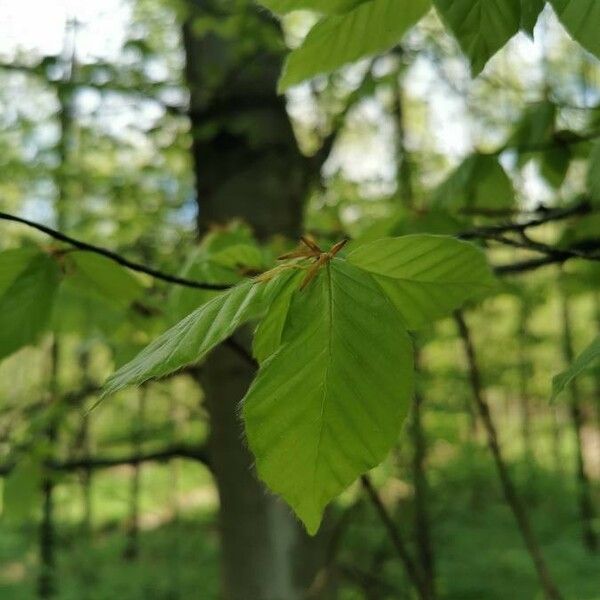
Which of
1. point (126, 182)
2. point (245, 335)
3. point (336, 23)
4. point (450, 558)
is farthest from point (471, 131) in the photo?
point (336, 23)

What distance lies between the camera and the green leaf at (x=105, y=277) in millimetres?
521

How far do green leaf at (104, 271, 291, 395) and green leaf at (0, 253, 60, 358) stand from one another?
186 millimetres

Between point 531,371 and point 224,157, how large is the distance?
12.4 ft

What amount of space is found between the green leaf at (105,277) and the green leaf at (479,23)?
1.05ft

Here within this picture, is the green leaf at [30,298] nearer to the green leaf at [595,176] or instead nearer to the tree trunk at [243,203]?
the green leaf at [595,176]

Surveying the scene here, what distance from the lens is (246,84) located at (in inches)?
62.1

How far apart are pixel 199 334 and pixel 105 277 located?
0.26 m

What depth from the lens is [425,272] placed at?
399 mm

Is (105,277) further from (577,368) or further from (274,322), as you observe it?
(577,368)

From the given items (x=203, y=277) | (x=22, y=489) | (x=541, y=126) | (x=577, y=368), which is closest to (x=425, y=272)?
(x=577, y=368)

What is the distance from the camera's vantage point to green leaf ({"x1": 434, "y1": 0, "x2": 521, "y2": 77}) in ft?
1.08

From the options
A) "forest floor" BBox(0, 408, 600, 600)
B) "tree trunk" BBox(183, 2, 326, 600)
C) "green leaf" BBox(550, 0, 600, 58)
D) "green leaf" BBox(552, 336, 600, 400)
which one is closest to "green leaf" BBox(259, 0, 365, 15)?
"green leaf" BBox(550, 0, 600, 58)

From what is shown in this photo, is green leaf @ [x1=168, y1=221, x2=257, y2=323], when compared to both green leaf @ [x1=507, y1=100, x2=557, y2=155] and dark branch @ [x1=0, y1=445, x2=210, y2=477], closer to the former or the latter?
green leaf @ [x1=507, y1=100, x2=557, y2=155]

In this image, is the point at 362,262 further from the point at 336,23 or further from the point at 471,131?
the point at 471,131
